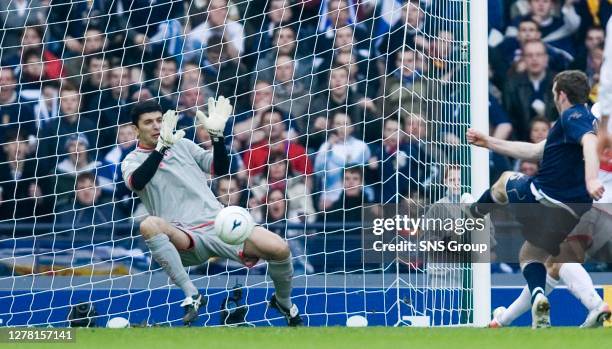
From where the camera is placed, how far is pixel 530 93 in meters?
12.3

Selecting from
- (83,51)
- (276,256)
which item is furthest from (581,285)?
(83,51)

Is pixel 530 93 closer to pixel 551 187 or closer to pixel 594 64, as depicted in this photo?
pixel 594 64

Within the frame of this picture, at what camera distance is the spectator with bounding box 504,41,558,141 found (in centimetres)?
1227

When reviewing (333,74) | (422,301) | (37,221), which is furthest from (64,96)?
(422,301)

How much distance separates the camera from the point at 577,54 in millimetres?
12586

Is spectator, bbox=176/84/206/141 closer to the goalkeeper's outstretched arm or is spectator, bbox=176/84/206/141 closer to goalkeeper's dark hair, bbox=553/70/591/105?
the goalkeeper's outstretched arm

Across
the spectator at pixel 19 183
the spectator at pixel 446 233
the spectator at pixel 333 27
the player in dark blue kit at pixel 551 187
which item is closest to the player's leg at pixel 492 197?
the player in dark blue kit at pixel 551 187

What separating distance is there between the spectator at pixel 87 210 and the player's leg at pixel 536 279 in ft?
12.1

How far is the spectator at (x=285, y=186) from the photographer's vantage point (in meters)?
11.0

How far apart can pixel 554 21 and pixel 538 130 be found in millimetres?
1305

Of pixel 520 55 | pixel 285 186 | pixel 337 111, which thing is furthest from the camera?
pixel 520 55

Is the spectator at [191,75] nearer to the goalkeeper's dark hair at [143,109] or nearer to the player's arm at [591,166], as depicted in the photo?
the goalkeeper's dark hair at [143,109]

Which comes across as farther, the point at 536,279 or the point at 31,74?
the point at 31,74

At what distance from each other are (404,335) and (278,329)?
86 cm
